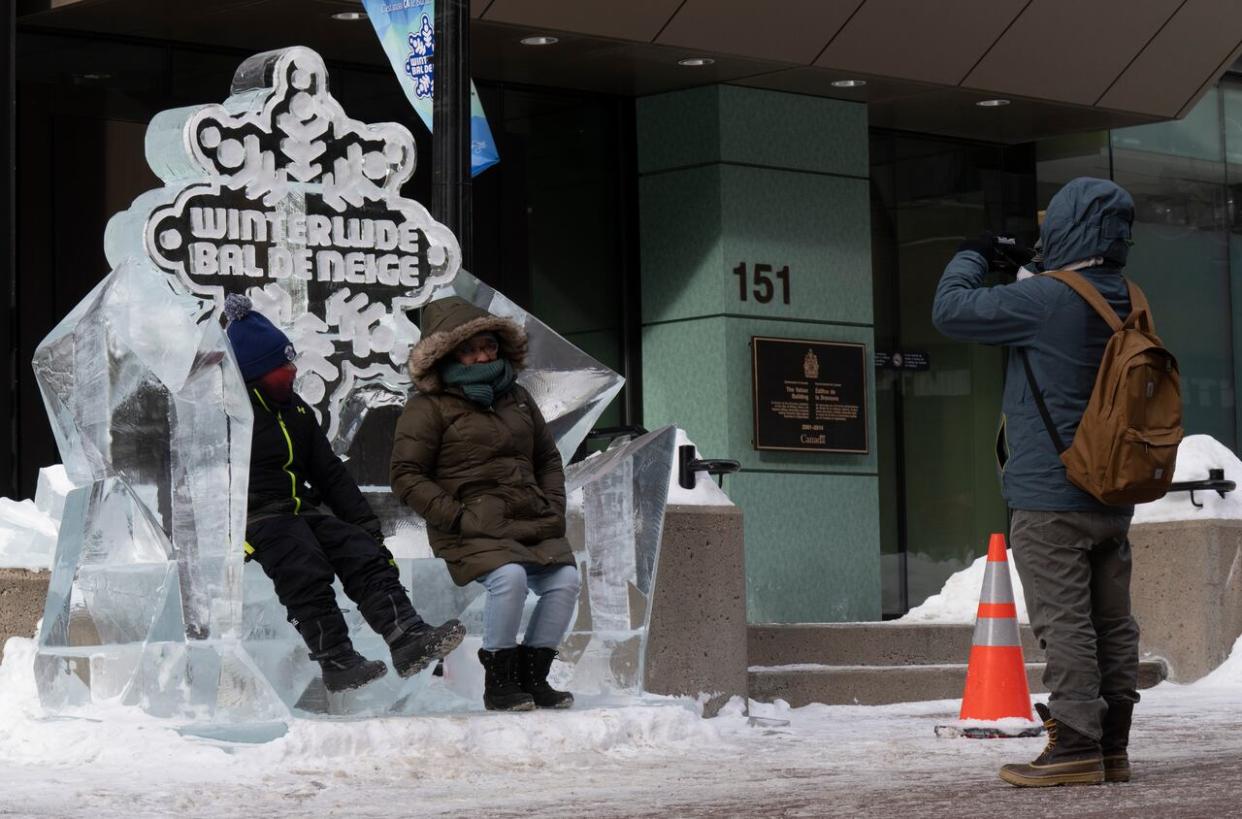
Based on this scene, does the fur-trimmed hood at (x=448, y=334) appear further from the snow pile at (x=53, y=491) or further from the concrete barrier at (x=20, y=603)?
the concrete barrier at (x=20, y=603)

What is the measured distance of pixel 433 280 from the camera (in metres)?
9.25

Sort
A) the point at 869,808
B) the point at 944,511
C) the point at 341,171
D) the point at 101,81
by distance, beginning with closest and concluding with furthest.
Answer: the point at 869,808, the point at 341,171, the point at 101,81, the point at 944,511

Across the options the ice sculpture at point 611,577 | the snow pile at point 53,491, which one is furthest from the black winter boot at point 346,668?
the snow pile at point 53,491

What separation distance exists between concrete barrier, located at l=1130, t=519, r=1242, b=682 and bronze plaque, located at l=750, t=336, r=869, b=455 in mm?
3836

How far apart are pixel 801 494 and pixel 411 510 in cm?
795

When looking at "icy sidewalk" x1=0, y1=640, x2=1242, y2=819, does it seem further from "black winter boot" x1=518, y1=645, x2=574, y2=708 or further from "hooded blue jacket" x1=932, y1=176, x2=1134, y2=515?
"hooded blue jacket" x1=932, y1=176, x2=1134, y2=515

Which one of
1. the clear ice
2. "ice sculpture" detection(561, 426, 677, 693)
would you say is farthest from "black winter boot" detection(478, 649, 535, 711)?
"ice sculpture" detection(561, 426, 677, 693)

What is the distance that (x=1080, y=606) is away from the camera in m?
6.85

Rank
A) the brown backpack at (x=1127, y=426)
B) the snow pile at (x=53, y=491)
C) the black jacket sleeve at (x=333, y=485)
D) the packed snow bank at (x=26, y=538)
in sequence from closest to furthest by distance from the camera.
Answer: the brown backpack at (x=1127, y=426) < the black jacket sleeve at (x=333, y=485) < the packed snow bank at (x=26, y=538) < the snow pile at (x=53, y=491)

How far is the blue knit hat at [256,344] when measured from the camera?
814 cm

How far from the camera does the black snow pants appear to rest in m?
7.88

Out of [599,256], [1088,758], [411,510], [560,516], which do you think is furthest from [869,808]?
[599,256]

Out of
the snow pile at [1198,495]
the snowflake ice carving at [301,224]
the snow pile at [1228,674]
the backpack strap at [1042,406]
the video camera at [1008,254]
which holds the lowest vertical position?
the snow pile at [1228,674]

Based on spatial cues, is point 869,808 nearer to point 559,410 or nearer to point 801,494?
point 559,410
